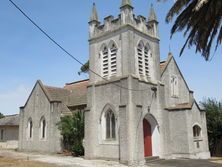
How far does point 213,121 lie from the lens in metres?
26.7

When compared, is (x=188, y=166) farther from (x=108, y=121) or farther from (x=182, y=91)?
(x=182, y=91)

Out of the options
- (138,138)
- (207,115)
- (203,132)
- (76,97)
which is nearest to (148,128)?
(138,138)

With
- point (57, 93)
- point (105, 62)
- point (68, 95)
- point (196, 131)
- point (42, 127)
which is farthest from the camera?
point (68, 95)

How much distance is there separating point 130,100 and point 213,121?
10.7 meters

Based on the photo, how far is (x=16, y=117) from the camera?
41125 mm

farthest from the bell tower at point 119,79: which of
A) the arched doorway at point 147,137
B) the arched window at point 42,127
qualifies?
the arched window at point 42,127

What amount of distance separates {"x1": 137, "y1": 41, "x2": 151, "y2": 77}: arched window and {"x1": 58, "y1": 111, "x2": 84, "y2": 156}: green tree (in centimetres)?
714

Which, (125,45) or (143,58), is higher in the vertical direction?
(125,45)

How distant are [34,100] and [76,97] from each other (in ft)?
15.5

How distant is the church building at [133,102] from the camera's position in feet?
67.7

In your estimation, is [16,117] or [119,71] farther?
[16,117]

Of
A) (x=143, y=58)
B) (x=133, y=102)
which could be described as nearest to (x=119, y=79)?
(x=133, y=102)

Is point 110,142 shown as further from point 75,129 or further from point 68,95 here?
point 68,95

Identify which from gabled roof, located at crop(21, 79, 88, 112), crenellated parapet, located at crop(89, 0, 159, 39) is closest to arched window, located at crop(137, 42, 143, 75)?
crenellated parapet, located at crop(89, 0, 159, 39)
